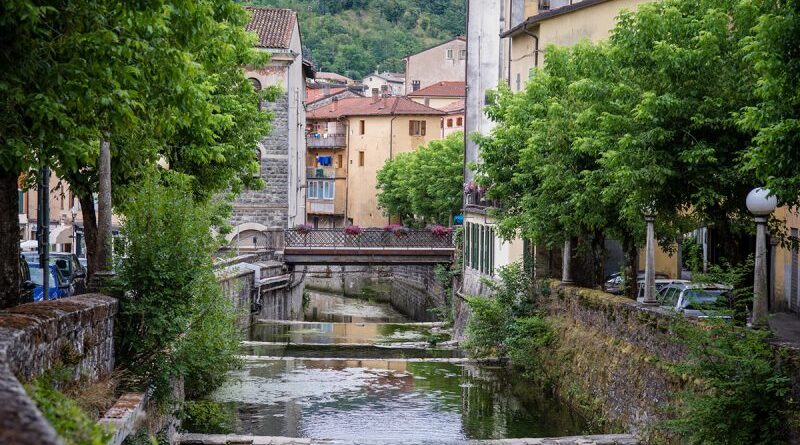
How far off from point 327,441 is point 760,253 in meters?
7.96

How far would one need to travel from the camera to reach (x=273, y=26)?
6306 centimetres

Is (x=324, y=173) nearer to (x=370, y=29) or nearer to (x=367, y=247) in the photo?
(x=367, y=247)

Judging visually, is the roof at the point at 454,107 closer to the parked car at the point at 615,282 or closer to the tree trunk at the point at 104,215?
the parked car at the point at 615,282

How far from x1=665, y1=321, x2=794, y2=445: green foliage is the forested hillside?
16237 centimetres

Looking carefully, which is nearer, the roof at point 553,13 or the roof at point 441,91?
the roof at point 553,13

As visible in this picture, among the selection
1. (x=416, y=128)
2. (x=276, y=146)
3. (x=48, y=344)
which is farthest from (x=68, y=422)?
(x=416, y=128)

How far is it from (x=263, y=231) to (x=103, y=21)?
46.0 metres

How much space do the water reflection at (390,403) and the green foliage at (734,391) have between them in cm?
626

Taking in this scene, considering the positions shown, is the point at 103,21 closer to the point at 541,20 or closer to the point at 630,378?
the point at 630,378

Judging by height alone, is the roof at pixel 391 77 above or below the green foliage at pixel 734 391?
above

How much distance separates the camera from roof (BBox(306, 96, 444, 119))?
107 metres

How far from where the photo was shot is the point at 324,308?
6900cm

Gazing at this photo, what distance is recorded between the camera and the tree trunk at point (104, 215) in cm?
1675

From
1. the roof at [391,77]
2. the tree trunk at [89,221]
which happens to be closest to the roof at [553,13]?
the tree trunk at [89,221]
